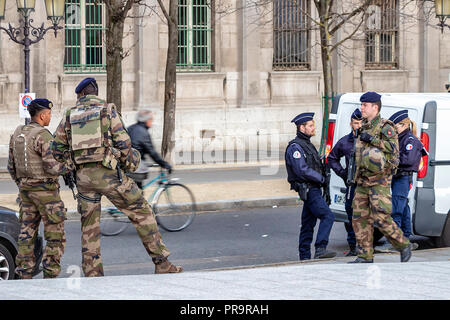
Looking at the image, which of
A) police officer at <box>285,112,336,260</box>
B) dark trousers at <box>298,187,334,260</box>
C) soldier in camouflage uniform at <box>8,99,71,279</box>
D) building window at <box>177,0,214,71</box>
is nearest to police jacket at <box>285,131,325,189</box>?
police officer at <box>285,112,336,260</box>

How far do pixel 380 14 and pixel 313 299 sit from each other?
25.3 meters

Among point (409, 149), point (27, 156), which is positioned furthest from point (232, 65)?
point (27, 156)

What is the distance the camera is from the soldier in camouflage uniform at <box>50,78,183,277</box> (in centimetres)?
845

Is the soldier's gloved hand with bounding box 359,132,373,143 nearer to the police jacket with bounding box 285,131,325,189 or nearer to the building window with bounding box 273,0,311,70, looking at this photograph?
the police jacket with bounding box 285,131,325,189

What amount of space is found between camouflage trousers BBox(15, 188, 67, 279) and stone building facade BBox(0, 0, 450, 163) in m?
16.4

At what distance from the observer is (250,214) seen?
1540cm

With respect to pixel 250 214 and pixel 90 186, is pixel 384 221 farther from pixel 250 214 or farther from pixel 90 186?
pixel 250 214

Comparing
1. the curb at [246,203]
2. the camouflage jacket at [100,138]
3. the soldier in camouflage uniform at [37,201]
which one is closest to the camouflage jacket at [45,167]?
the soldier in camouflage uniform at [37,201]

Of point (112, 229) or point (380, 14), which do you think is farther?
point (380, 14)

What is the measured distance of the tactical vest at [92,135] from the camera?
8.43 metres

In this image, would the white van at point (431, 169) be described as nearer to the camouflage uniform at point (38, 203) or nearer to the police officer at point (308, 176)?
the police officer at point (308, 176)

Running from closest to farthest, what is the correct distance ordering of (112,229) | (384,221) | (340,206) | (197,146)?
(384,221) → (340,206) → (112,229) → (197,146)

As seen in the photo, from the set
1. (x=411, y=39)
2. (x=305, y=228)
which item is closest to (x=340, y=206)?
(x=305, y=228)

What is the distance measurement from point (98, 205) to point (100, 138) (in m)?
0.60
